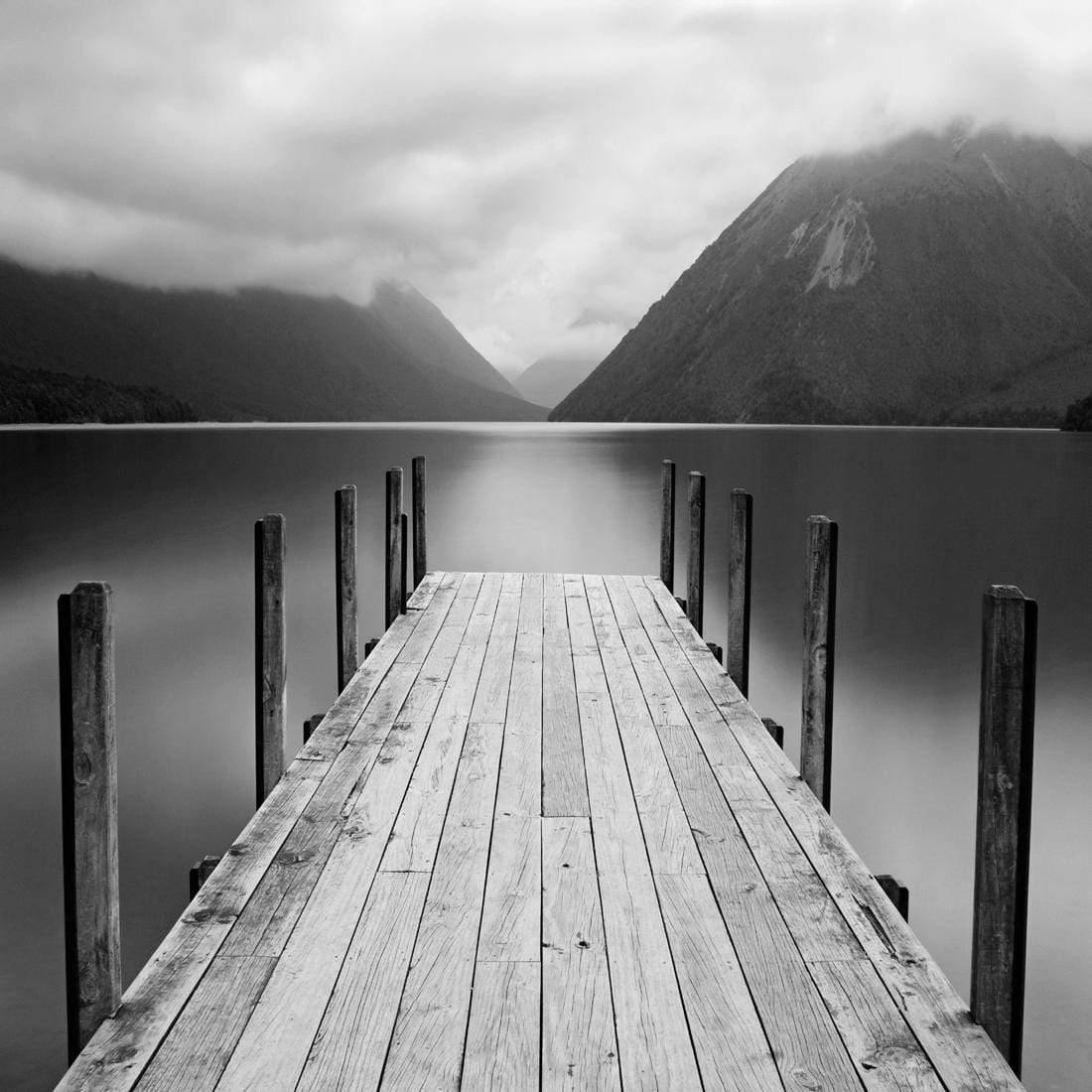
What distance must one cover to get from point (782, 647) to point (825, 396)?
15775 centimetres

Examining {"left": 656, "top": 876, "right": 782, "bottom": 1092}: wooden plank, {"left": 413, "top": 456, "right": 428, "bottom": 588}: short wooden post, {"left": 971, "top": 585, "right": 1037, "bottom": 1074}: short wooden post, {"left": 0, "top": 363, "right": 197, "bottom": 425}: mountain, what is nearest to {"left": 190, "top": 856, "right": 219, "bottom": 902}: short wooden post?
{"left": 656, "top": 876, "right": 782, "bottom": 1092}: wooden plank

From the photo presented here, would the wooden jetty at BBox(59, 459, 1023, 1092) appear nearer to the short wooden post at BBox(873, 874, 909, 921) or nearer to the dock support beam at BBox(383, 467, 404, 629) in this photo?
the short wooden post at BBox(873, 874, 909, 921)

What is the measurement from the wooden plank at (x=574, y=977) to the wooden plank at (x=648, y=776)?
0.27m

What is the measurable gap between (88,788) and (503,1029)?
124 cm

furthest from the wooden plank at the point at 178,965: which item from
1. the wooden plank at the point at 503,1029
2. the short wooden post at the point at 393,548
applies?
the short wooden post at the point at 393,548

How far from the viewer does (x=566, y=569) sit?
18.0 metres

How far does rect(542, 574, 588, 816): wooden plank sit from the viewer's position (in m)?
4.08

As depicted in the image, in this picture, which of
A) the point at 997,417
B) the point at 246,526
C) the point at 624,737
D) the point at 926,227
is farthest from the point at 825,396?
the point at 624,737

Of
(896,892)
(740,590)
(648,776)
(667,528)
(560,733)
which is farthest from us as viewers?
(667,528)

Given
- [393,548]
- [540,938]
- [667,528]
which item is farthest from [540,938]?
[667,528]

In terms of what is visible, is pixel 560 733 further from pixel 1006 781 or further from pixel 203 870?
pixel 1006 781

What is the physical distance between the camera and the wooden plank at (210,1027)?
235 cm

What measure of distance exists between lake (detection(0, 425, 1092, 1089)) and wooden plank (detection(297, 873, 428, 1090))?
1.84m

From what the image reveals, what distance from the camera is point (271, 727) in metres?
5.06
